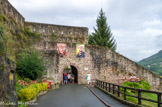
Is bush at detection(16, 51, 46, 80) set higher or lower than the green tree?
lower

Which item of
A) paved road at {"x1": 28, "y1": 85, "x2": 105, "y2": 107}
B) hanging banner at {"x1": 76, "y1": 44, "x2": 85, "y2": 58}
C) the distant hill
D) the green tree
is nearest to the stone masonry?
hanging banner at {"x1": 76, "y1": 44, "x2": 85, "y2": 58}

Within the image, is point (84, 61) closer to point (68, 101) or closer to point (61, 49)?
point (61, 49)

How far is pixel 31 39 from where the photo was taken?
2125cm

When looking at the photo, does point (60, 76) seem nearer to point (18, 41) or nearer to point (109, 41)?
point (18, 41)

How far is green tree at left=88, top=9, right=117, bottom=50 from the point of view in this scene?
Result: 35.1m

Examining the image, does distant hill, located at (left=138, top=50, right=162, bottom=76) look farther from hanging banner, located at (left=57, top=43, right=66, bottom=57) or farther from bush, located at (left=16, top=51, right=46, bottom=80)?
bush, located at (left=16, top=51, right=46, bottom=80)

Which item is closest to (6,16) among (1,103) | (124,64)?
(1,103)

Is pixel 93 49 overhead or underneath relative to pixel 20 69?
overhead

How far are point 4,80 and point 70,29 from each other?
19026 mm

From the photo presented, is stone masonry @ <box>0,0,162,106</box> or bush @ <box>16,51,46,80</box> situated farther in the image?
stone masonry @ <box>0,0,162,106</box>

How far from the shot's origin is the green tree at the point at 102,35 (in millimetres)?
35062

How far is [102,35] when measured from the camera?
121ft

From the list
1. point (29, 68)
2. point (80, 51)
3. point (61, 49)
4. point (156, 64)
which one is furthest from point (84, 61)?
point (156, 64)

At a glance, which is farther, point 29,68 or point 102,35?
point 102,35
